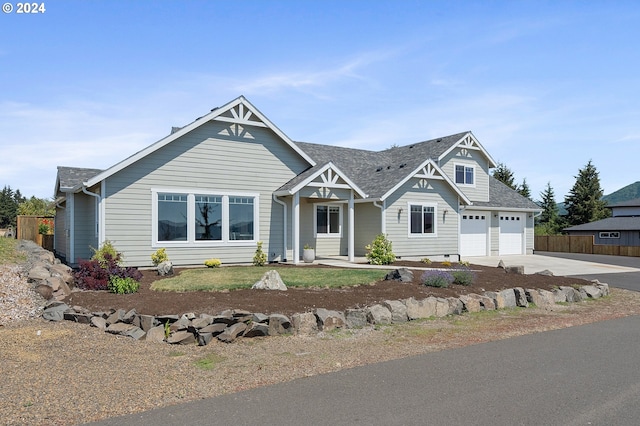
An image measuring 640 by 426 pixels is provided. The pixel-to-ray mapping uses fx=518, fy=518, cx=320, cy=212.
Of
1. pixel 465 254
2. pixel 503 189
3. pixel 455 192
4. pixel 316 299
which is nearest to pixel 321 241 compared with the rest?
pixel 455 192

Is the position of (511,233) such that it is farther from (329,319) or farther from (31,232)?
(31,232)

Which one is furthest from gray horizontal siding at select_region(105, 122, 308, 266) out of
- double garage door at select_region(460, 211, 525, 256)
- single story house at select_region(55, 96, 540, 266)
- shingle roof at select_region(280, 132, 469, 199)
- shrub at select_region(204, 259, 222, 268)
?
double garage door at select_region(460, 211, 525, 256)

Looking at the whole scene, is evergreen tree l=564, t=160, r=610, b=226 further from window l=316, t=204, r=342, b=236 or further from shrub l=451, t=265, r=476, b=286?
shrub l=451, t=265, r=476, b=286

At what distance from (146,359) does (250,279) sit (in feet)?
22.0

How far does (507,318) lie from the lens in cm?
1157

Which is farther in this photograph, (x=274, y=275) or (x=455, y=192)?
(x=455, y=192)

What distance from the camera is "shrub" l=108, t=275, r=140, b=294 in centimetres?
1177

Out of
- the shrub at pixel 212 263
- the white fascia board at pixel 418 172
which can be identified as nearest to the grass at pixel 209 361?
the shrub at pixel 212 263

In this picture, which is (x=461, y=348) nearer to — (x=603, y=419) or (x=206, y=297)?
(x=603, y=419)

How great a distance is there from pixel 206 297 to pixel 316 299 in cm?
237

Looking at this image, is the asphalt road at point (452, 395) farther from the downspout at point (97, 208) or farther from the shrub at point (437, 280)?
the downspout at point (97, 208)

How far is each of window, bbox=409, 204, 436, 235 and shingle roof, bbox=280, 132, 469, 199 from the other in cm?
182

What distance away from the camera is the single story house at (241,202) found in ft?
57.6

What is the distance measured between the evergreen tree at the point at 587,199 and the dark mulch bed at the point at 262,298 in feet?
152
